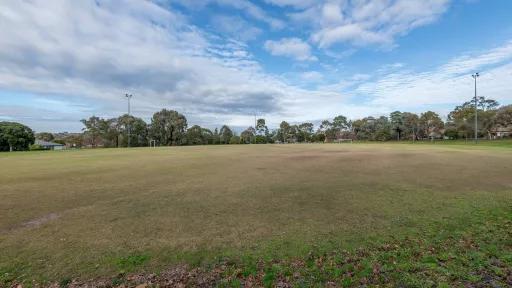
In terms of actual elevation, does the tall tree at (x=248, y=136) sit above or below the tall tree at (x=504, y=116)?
below

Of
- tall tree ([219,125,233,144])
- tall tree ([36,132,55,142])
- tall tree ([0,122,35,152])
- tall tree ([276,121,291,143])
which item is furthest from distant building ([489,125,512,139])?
tall tree ([36,132,55,142])

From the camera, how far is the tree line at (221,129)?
6244 cm

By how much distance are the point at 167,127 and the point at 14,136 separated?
3468cm

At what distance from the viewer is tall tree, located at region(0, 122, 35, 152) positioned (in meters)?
51.0

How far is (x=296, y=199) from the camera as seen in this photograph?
805cm

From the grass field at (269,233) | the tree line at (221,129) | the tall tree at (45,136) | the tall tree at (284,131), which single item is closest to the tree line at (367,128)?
the tree line at (221,129)

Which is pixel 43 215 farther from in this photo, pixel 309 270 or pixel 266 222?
pixel 309 270

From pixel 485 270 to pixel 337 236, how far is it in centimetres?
211

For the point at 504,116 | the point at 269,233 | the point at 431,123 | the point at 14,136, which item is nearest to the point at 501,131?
the point at 504,116

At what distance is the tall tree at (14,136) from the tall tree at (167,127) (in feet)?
96.4

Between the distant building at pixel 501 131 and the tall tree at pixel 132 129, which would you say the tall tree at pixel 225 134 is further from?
the distant building at pixel 501 131

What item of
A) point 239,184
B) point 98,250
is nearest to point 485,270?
point 98,250

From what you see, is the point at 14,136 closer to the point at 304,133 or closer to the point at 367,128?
the point at 304,133

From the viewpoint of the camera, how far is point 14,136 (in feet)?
170
